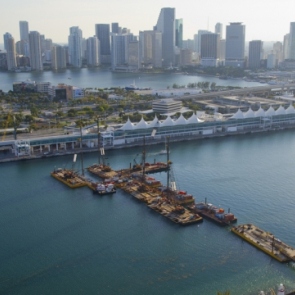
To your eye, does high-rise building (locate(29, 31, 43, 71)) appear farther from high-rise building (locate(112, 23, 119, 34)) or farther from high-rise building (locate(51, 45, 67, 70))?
high-rise building (locate(112, 23, 119, 34))

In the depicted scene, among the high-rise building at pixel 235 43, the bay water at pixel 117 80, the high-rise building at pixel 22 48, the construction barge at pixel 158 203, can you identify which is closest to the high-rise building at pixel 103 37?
the high-rise building at pixel 22 48

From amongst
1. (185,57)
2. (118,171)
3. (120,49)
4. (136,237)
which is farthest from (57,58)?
(136,237)

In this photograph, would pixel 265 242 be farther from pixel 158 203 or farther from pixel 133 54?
pixel 133 54

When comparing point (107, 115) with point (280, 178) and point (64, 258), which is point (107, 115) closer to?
point (280, 178)

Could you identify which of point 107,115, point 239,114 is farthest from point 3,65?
point 239,114

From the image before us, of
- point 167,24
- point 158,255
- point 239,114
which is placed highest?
point 167,24
